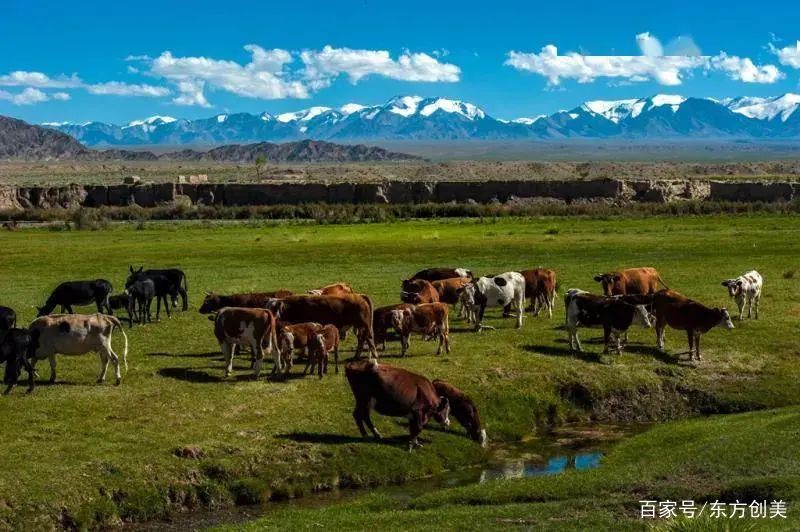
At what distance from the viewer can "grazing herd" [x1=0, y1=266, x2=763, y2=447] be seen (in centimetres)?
1920

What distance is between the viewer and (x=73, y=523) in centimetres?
1538

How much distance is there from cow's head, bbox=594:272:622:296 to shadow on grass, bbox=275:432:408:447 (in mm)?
12245

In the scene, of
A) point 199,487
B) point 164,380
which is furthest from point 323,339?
point 199,487

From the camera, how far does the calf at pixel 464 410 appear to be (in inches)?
776

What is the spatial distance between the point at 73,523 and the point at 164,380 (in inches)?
247

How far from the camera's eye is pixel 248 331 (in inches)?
860

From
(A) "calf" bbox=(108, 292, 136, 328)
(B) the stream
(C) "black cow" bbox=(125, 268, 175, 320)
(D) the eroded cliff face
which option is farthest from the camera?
(D) the eroded cliff face

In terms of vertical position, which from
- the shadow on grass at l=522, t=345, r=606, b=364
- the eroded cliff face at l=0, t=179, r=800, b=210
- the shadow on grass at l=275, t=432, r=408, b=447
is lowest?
the shadow on grass at l=275, t=432, r=408, b=447

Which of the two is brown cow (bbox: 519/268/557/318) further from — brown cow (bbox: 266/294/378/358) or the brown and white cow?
the brown and white cow

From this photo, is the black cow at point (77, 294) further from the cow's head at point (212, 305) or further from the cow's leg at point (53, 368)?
the cow's leg at point (53, 368)

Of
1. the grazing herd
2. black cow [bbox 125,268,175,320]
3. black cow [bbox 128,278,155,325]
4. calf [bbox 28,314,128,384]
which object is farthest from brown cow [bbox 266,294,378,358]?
black cow [bbox 125,268,175,320]

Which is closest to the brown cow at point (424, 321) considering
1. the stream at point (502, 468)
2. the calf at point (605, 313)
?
the calf at point (605, 313)

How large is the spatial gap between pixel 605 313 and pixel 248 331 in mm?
9252

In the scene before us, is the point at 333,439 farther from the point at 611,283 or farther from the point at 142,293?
the point at 611,283
